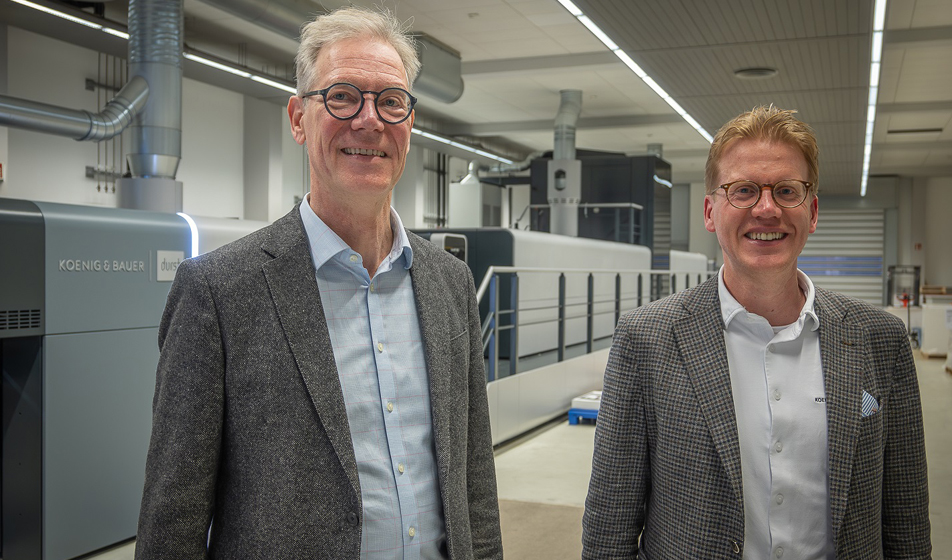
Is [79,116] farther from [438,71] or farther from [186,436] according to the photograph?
[186,436]

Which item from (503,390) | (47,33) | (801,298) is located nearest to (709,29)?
(503,390)

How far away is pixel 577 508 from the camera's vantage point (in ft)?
15.0

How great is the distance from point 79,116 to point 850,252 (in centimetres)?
2245

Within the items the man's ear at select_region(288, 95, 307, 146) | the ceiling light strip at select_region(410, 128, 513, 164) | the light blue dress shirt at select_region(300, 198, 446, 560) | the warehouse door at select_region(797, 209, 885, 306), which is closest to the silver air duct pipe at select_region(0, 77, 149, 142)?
the man's ear at select_region(288, 95, 307, 146)

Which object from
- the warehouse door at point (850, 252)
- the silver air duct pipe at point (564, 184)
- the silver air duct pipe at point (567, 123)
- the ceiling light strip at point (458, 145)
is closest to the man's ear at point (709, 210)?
the silver air duct pipe at point (564, 184)

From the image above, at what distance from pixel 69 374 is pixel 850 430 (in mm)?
3135

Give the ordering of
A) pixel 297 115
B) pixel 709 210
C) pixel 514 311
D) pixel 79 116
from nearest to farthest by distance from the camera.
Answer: pixel 297 115 → pixel 709 210 → pixel 514 311 → pixel 79 116

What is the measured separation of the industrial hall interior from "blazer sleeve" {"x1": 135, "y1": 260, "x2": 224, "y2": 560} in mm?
61

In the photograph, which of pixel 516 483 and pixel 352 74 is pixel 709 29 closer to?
pixel 516 483

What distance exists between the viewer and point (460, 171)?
19625 mm

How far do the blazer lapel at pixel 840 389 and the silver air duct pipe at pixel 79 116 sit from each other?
243 inches

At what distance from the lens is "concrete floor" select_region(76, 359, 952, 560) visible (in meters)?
3.94

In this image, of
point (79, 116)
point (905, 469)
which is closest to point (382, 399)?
point (905, 469)

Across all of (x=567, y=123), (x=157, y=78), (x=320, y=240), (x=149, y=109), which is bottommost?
(x=320, y=240)
